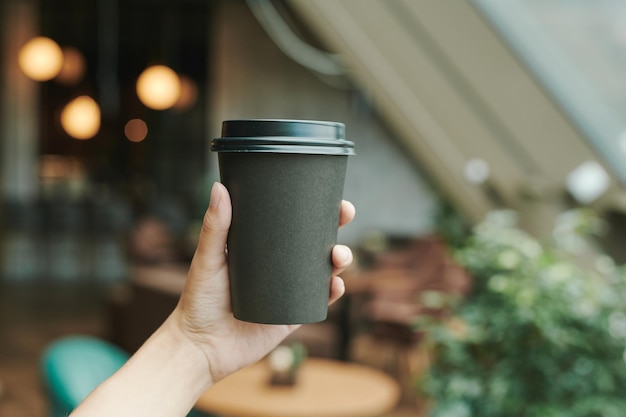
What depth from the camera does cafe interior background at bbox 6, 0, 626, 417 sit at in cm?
246

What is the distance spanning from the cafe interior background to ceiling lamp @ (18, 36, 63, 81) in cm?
2

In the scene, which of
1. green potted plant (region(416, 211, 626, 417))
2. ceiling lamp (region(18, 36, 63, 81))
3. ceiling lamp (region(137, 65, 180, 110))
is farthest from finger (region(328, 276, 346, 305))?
ceiling lamp (region(137, 65, 180, 110))

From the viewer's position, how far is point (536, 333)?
254cm

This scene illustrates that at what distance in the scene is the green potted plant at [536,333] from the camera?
241 cm

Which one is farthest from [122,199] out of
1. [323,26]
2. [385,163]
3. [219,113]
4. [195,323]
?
[195,323]

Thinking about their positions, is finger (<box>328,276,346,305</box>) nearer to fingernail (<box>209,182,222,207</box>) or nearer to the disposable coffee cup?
the disposable coffee cup

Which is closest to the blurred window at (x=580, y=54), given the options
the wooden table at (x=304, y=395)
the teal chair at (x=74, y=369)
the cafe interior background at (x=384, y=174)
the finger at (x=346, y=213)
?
the cafe interior background at (x=384, y=174)

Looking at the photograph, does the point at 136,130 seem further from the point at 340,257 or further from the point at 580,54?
the point at 340,257

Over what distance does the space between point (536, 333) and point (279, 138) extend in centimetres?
193

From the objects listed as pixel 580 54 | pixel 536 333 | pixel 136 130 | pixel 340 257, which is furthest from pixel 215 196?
pixel 136 130

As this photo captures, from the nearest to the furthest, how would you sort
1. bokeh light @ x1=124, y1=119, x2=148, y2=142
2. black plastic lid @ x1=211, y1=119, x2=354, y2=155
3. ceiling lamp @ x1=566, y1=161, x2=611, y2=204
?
black plastic lid @ x1=211, y1=119, x2=354, y2=155
ceiling lamp @ x1=566, y1=161, x2=611, y2=204
bokeh light @ x1=124, y1=119, x2=148, y2=142

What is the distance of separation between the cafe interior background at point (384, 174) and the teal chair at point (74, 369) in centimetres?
22

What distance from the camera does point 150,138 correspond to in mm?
12016

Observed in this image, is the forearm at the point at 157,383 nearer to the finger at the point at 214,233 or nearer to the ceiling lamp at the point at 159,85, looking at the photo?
the finger at the point at 214,233
